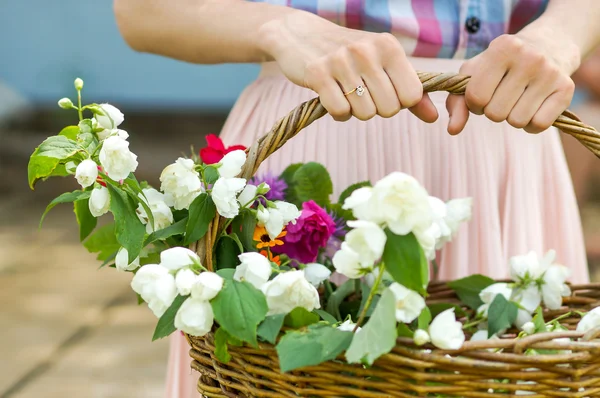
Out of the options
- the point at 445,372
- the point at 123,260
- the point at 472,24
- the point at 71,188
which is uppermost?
the point at 71,188

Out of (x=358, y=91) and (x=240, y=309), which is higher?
(x=358, y=91)

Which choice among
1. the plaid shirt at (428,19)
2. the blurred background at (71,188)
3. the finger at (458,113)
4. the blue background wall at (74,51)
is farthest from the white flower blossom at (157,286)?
the blue background wall at (74,51)

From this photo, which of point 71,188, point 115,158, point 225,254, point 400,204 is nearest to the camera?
point 400,204

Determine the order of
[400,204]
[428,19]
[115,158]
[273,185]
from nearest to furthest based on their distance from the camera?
[400,204], [115,158], [273,185], [428,19]

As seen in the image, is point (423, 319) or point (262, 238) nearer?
point (423, 319)

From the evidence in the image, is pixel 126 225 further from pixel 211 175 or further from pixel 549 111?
pixel 549 111

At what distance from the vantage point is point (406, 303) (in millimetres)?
650

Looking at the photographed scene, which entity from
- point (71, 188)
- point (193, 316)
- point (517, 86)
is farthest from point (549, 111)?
point (71, 188)

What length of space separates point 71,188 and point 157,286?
13.8ft

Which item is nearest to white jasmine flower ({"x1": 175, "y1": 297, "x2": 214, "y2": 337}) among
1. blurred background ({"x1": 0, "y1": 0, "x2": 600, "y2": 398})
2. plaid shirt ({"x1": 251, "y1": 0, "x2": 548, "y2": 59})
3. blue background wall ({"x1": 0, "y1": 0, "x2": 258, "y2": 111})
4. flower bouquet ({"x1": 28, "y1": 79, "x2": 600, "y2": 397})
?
flower bouquet ({"x1": 28, "y1": 79, "x2": 600, "y2": 397})

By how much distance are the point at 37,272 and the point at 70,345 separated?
0.75 metres

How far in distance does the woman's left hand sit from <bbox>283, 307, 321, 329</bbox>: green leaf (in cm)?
26

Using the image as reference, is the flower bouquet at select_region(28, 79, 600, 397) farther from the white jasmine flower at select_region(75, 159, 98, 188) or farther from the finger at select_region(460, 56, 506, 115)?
the finger at select_region(460, 56, 506, 115)

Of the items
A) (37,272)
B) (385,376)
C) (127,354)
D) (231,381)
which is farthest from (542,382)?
(37,272)
